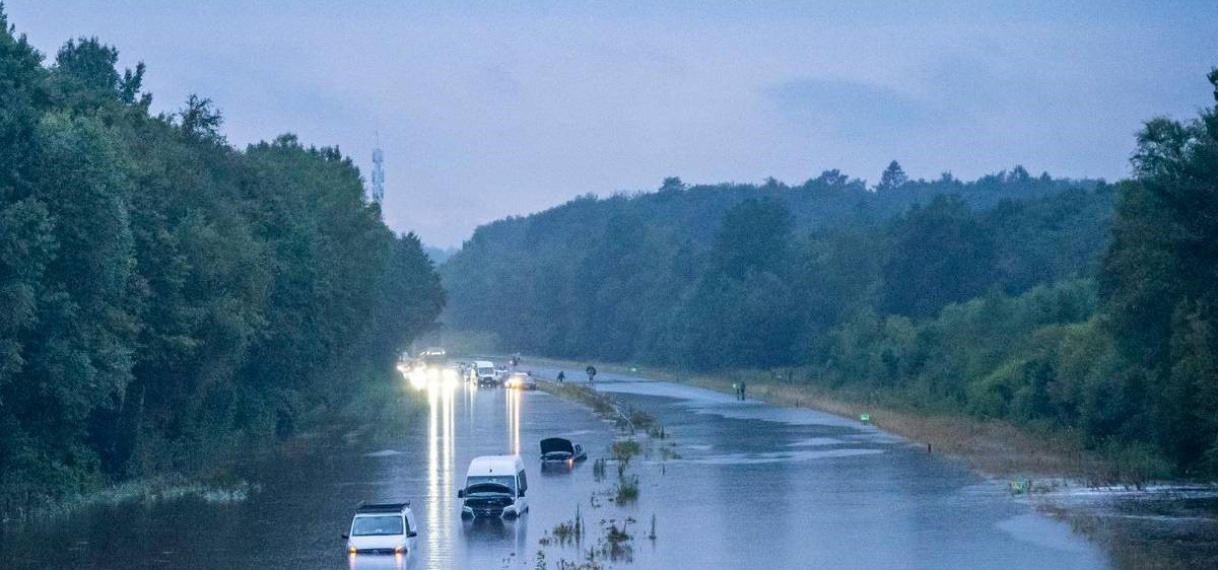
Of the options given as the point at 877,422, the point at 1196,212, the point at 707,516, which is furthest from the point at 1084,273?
the point at 707,516

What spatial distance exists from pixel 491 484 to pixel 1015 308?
60025 millimetres

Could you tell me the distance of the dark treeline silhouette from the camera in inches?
2144

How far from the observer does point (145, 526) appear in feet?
158

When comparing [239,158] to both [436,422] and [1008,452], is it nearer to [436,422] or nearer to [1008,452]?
[436,422]

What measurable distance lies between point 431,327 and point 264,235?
7213 cm

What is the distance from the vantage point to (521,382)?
139500 mm

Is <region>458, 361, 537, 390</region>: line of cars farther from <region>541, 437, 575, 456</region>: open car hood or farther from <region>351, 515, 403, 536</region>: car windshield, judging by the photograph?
<region>351, 515, 403, 536</region>: car windshield

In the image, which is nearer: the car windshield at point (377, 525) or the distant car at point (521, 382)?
the car windshield at point (377, 525)

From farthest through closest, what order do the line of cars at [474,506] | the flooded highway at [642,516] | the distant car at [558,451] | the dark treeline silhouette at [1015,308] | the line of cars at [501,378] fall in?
the line of cars at [501,378] → the distant car at [558,451] → the dark treeline silhouette at [1015,308] → the flooded highway at [642,516] → the line of cars at [474,506]

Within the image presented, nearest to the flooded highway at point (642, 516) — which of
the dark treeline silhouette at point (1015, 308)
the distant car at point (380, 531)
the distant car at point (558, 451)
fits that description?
the distant car at point (380, 531)

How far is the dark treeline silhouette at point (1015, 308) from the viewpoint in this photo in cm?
5447

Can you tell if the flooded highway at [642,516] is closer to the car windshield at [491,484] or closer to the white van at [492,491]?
the white van at [492,491]

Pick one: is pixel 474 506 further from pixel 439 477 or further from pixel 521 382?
pixel 521 382

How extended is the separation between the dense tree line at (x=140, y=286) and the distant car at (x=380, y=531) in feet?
37.6
